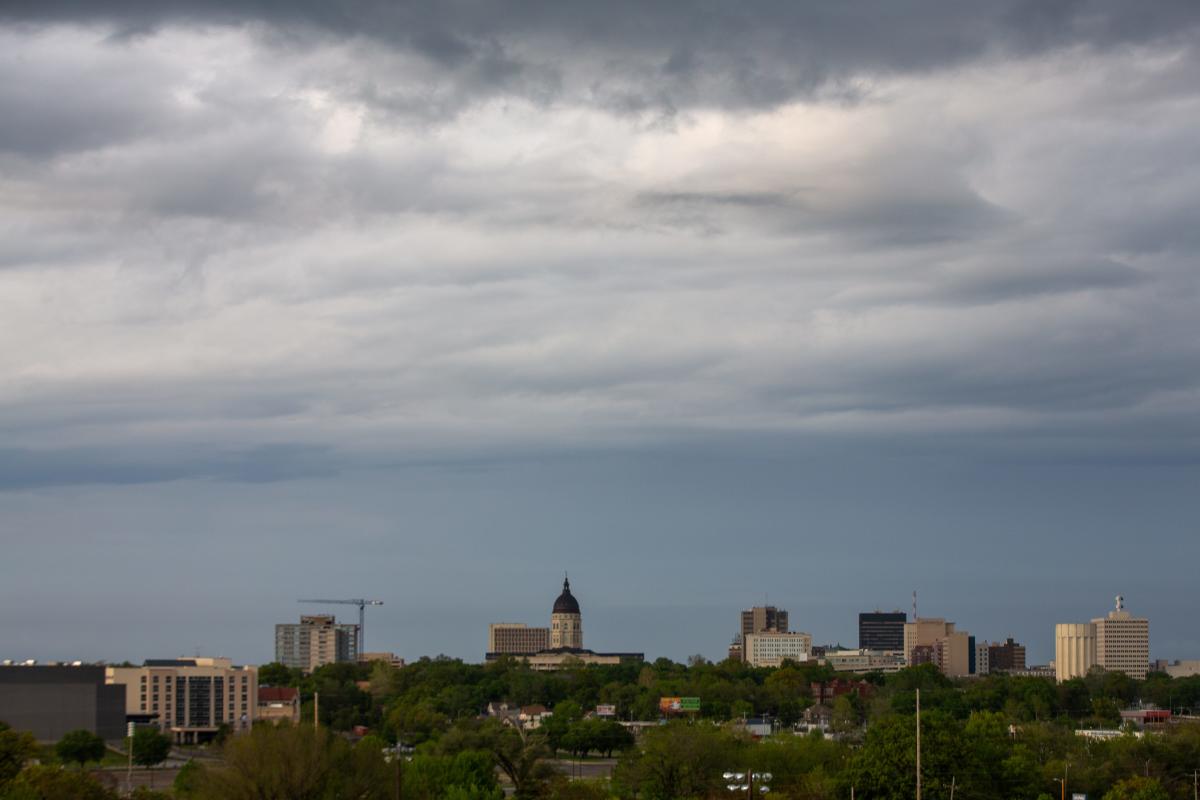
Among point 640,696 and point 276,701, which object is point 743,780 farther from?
point 640,696

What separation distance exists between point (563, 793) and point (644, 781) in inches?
274

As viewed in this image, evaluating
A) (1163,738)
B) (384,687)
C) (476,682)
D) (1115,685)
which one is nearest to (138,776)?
(1163,738)

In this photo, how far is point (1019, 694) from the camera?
556ft

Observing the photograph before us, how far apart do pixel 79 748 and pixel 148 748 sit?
426cm

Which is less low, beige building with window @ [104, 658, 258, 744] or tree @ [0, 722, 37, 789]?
tree @ [0, 722, 37, 789]

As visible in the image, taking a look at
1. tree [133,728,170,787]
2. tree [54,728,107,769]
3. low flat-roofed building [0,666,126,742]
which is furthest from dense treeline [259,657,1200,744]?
tree [54,728,107,769]

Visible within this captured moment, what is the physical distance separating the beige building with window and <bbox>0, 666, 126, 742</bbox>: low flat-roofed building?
1478 centimetres

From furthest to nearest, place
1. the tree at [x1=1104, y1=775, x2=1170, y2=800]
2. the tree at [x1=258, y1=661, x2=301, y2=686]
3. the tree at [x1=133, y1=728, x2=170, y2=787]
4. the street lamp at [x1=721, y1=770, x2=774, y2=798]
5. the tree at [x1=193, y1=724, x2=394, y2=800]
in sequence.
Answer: the tree at [x1=258, y1=661, x2=301, y2=686] < the tree at [x1=133, y1=728, x2=170, y2=787] < the street lamp at [x1=721, y1=770, x2=774, y2=798] < the tree at [x1=1104, y1=775, x2=1170, y2=800] < the tree at [x1=193, y1=724, x2=394, y2=800]

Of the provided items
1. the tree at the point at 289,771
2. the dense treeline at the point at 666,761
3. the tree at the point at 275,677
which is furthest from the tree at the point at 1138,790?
the tree at the point at 275,677

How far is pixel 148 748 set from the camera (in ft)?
348

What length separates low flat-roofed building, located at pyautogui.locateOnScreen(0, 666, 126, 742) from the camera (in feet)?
397

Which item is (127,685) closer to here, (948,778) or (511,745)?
(511,745)

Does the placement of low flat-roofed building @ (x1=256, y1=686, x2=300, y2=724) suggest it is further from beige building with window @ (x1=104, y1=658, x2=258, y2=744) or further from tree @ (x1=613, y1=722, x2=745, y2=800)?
tree @ (x1=613, y1=722, x2=745, y2=800)

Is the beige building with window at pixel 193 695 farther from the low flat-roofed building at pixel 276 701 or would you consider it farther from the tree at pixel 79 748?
the tree at pixel 79 748
